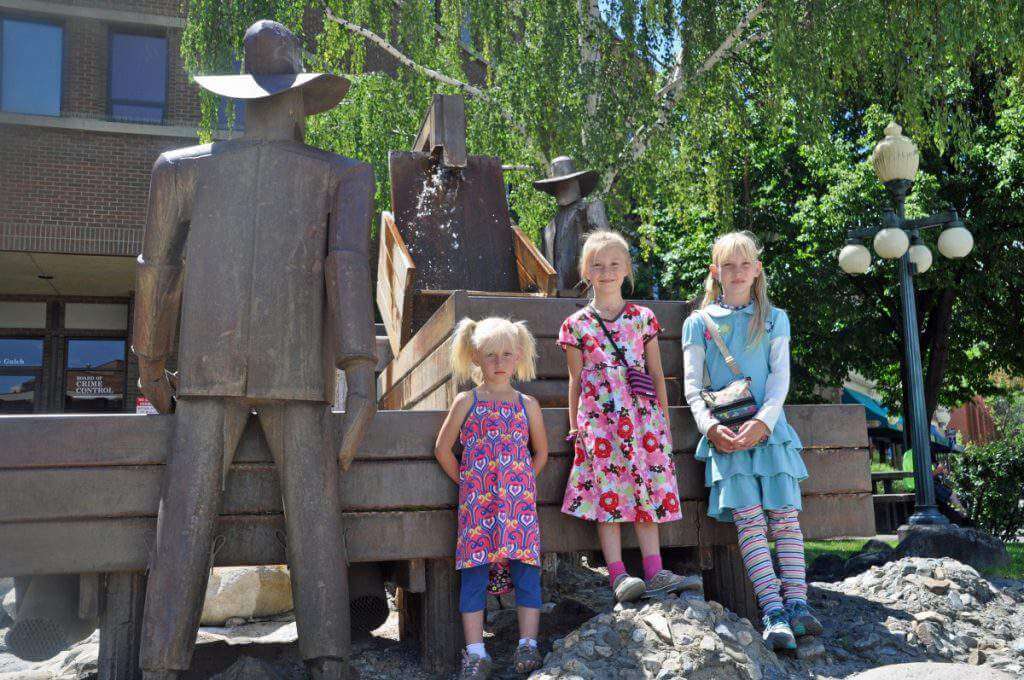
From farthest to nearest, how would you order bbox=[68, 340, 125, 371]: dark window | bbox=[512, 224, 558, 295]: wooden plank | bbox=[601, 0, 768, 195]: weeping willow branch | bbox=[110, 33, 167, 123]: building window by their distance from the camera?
bbox=[68, 340, 125, 371]: dark window
bbox=[110, 33, 167, 123]: building window
bbox=[601, 0, 768, 195]: weeping willow branch
bbox=[512, 224, 558, 295]: wooden plank

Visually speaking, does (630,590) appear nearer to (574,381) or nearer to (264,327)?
(574,381)

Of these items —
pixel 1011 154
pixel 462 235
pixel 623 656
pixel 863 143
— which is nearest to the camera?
pixel 623 656

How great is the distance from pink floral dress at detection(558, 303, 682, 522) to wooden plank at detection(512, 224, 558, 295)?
169 cm

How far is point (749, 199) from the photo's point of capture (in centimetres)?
1692

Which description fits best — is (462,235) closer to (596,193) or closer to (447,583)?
(447,583)

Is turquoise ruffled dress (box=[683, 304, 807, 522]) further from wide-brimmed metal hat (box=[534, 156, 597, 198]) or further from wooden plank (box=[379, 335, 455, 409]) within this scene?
wide-brimmed metal hat (box=[534, 156, 597, 198])

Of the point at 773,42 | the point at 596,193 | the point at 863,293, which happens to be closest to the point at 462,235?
the point at 596,193

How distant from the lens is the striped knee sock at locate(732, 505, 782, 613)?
381 cm

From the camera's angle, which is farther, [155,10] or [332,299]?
[155,10]

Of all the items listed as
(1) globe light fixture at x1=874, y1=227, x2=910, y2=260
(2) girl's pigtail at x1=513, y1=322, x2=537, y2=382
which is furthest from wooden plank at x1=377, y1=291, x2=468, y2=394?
(1) globe light fixture at x1=874, y1=227, x2=910, y2=260

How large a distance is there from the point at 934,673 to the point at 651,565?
44.6 inches

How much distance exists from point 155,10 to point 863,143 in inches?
468

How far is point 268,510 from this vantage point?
3664mm

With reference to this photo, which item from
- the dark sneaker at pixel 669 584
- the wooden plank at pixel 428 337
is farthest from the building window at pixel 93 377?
the dark sneaker at pixel 669 584
